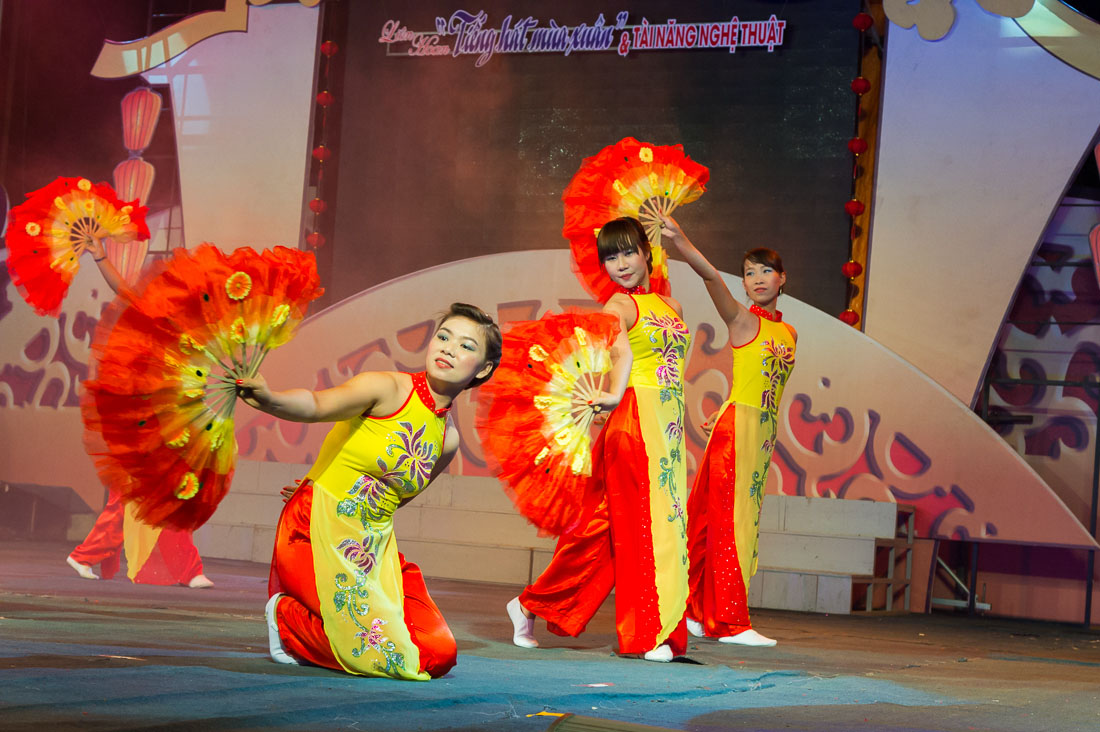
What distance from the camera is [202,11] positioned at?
331 inches

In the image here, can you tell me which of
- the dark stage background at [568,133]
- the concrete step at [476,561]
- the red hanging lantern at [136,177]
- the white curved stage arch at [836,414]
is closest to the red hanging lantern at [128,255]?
the red hanging lantern at [136,177]

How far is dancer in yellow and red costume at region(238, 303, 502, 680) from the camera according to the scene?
278cm

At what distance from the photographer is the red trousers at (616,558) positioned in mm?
3525

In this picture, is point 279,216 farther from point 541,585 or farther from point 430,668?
point 430,668

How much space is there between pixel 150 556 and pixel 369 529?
7.92 ft

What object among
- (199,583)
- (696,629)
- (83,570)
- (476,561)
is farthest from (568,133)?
(696,629)

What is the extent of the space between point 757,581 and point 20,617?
3.67 m

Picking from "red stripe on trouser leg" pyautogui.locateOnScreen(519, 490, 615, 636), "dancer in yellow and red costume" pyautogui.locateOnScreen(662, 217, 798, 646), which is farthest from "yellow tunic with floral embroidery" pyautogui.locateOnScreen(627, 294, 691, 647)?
"dancer in yellow and red costume" pyautogui.locateOnScreen(662, 217, 798, 646)

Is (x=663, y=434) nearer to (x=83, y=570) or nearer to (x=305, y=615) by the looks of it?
(x=305, y=615)

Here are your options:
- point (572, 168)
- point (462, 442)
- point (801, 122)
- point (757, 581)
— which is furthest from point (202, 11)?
point (757, 581)

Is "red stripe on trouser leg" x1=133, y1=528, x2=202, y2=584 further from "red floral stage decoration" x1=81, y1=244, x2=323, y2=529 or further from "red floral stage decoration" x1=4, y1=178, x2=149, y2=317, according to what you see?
"red floral stage decoration" x1=81, y1=244, x2=323, y2=529

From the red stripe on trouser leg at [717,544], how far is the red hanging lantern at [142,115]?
5.45 m

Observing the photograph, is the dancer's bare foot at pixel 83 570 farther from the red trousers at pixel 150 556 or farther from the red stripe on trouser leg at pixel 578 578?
the red stripe on trouser leg at pixel 578 578

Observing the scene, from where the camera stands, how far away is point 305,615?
112 inches
